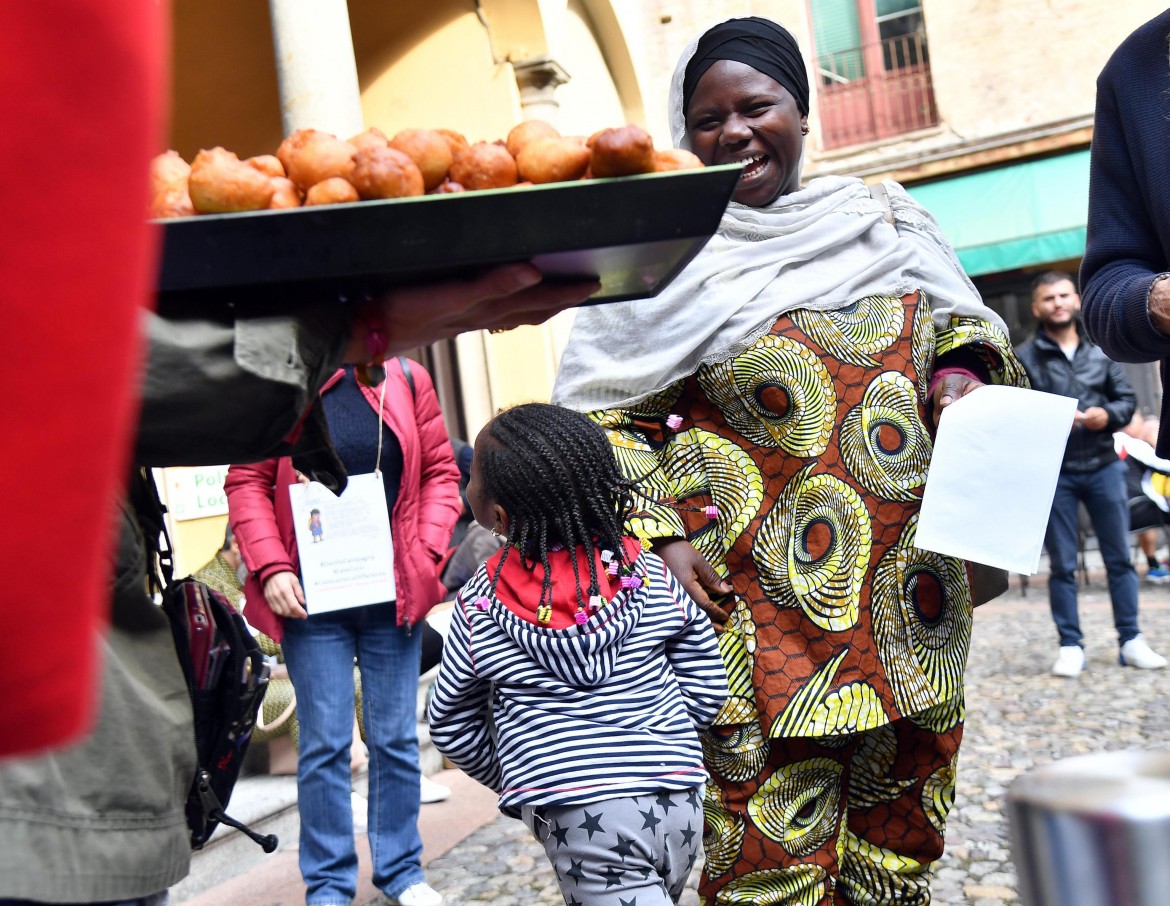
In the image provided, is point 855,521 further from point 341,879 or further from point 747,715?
point 341,879

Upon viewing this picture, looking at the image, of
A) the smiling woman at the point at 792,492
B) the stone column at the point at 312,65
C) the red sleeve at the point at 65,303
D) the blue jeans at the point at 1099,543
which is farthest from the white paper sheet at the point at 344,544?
the blue jeans at the point at 1099,543

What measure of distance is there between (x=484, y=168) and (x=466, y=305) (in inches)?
8.2

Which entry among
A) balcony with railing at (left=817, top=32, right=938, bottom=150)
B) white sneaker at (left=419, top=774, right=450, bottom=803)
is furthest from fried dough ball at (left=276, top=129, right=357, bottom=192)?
balcony with railing at (left=817, top=32, right=938, bottom=150)

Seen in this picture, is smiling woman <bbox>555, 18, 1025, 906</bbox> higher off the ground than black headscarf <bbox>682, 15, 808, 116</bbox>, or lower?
lower

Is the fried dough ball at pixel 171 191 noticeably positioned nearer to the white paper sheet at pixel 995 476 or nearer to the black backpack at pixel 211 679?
the black backpack at pixel 211 679

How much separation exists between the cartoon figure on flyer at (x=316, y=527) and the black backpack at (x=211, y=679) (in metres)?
1.92

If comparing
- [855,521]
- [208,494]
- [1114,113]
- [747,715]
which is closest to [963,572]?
[855,521]

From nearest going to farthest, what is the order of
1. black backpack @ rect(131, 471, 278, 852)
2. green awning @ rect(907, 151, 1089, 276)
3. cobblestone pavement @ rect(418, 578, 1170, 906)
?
black backpack @ rect(131, 471, 278, 852)
cobblestone pavement @ rect(418, 578, 1170, 906)
green awning @ rect(907, 151, 1089, 276)

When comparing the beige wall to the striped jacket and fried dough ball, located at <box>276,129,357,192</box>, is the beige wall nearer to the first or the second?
the striped jacket

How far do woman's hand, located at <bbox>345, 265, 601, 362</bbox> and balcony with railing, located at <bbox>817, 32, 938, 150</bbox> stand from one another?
51.1 ft

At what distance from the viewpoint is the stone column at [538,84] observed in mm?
8180

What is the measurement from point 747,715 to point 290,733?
131 inches

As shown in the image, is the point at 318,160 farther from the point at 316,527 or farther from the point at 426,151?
the point at 316,527

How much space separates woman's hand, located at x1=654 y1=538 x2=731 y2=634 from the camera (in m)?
2.42
